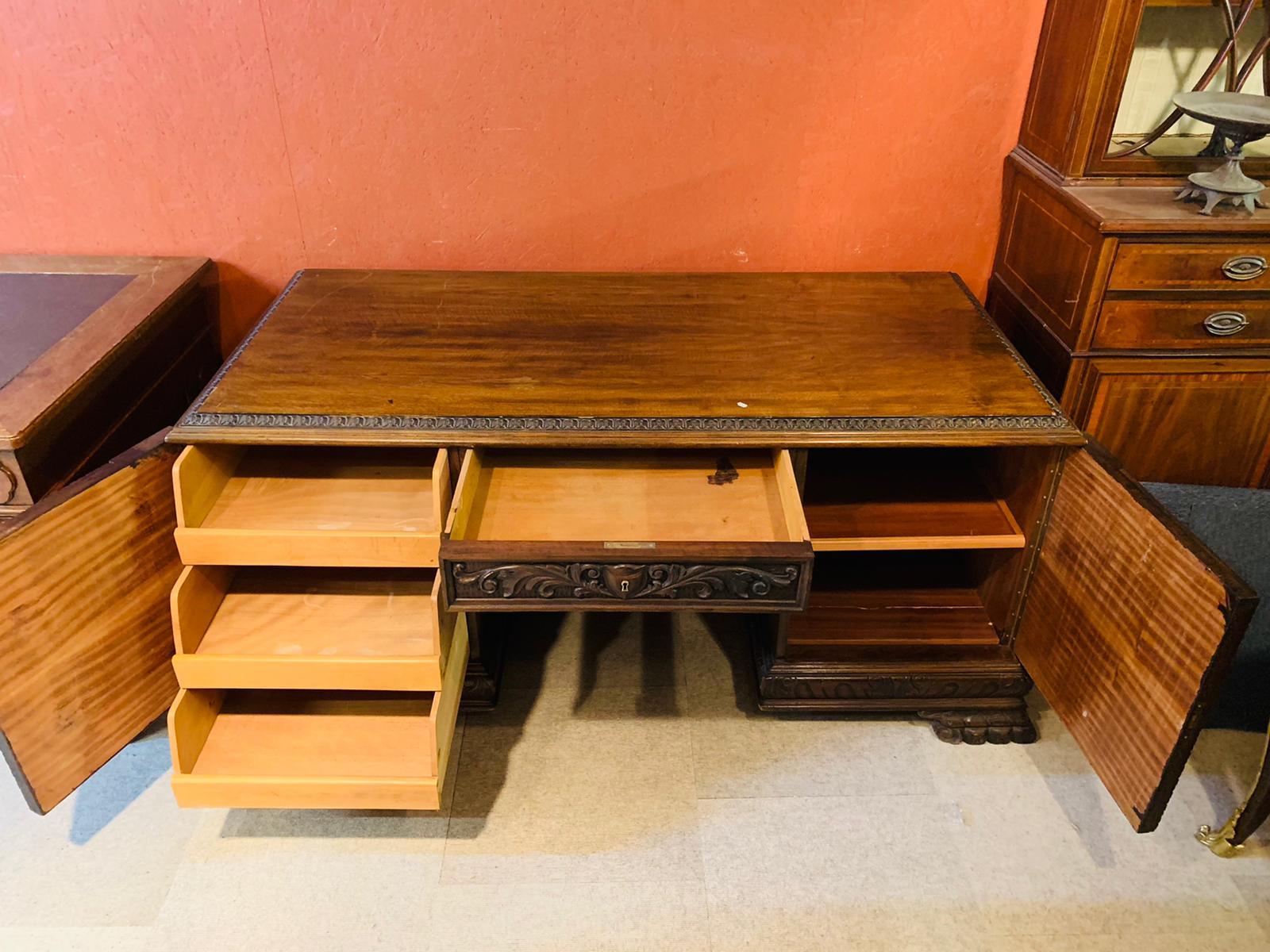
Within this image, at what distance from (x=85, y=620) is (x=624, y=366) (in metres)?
0.80

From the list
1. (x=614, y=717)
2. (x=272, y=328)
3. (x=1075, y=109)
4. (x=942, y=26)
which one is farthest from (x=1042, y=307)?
(x=272, y=328)

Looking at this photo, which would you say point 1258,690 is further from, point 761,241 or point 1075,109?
point 761,241

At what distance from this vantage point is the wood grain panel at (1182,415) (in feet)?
4.87

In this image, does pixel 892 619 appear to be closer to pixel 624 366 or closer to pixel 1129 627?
pixel 1129 627

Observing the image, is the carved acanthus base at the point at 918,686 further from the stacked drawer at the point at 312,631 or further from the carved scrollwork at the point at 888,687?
the stacked drawer at the point at 312,631

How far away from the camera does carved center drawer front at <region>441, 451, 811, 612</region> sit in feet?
3.85

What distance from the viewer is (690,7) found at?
59.6 inches

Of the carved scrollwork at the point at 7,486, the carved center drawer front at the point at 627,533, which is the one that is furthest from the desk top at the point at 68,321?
the carved center drawer front at the point at 627,533

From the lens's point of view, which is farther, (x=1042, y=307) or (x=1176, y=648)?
(x=1042, y=307)

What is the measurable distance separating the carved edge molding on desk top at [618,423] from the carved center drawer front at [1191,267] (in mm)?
293

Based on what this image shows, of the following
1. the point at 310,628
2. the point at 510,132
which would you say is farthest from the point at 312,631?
the point at 510,132

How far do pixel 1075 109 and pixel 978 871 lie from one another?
1.15 m

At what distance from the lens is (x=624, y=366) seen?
55.2 inches

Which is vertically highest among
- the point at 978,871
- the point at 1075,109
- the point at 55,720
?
the point at 1075,109
